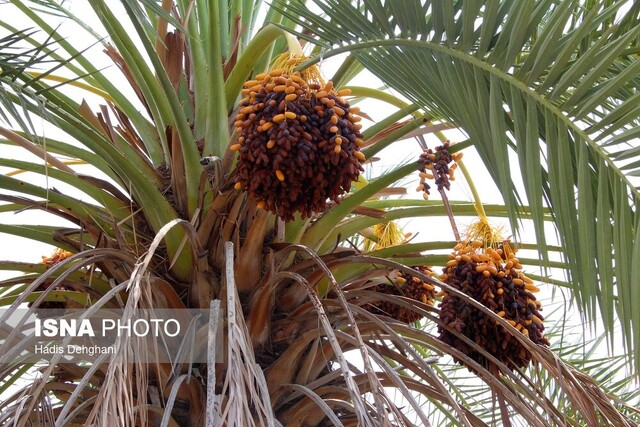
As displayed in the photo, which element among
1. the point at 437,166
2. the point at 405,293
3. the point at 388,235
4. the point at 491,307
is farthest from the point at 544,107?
the point at 388,235

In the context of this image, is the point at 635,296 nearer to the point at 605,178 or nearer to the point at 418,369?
the point at 605,178

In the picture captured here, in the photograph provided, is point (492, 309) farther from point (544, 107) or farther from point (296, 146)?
point (296, 146)

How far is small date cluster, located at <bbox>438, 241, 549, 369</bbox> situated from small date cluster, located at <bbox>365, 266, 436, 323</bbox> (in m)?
0.28

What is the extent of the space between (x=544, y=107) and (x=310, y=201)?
0.51m

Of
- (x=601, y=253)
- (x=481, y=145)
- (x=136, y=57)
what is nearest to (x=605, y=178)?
(x=601, y=253)

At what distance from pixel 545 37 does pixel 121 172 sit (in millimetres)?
1095

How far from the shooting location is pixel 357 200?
2.26 meters

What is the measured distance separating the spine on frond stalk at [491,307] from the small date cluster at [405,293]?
26 cm

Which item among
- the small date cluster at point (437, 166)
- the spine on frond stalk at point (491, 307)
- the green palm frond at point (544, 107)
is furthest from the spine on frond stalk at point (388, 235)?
the green palm frond at point (544, 107)

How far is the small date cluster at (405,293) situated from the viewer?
8.59 feet

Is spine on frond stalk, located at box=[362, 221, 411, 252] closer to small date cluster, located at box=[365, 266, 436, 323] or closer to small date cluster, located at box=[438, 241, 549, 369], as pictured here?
small date cluster, located at box=[365, 266, 436, 323]

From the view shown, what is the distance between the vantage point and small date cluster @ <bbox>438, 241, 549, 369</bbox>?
2260 mm

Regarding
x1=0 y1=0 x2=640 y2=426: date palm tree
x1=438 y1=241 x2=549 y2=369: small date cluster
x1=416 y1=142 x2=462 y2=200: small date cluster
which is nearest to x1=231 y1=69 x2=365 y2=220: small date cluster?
x1=0 y1=0 x2=640 y2=426: date palm tree

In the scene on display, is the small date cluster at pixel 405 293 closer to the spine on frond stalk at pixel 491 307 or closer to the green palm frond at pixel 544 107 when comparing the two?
the spine on frond stalk at pixel 491 307
